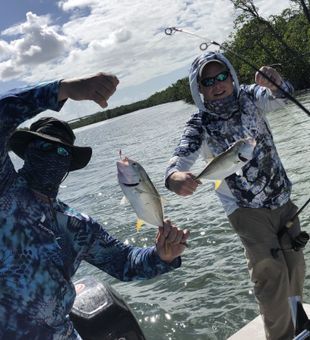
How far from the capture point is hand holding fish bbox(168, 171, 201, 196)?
360 cm

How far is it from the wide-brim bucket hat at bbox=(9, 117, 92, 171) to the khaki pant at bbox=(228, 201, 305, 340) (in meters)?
2.05

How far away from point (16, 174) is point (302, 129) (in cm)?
1866

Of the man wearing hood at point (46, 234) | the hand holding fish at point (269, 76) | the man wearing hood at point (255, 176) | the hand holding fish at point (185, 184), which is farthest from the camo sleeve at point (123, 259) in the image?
the hand holding fish at point (269, 76)

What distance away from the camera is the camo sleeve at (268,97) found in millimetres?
4449

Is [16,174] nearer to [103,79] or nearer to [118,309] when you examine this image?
[103,79]

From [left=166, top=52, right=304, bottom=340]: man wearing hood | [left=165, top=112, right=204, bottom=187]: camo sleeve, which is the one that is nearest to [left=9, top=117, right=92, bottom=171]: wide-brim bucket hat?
[left=165, top=112, right=204, bottom=187]: camo sleeve

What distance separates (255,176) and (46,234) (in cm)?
239

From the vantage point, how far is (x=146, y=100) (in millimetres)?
189625

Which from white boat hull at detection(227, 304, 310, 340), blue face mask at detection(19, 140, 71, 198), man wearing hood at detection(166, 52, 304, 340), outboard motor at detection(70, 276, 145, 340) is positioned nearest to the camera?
blue face mask at detection(19, 140, 71, 198)

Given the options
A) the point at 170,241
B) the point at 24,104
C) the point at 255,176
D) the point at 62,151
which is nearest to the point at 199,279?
the point at 255,176

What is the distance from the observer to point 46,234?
248 centimetres

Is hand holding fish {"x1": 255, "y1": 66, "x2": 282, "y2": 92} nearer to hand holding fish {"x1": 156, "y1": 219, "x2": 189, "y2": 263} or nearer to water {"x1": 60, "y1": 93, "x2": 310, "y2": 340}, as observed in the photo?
water {"x1": 60, "y1": 93, "x2": 310, "y2": 340}

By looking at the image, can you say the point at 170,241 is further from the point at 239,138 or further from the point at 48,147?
the point at 239,138

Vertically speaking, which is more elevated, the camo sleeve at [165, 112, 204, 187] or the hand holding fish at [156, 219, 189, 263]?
the camo sleeve at [165, 112, 204, 187]
